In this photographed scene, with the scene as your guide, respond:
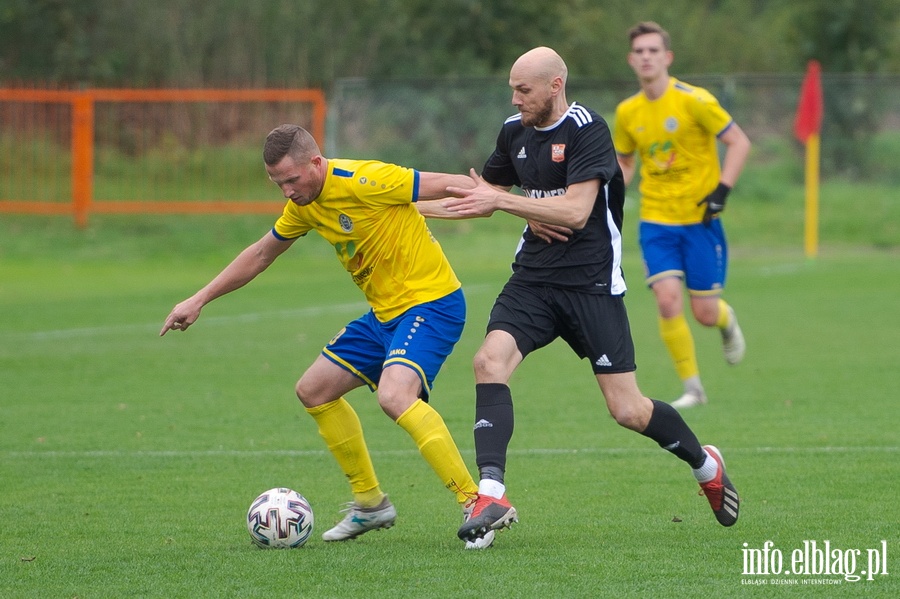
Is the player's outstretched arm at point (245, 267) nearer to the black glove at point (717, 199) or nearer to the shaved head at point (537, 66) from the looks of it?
the shaved head at point (537, 66)

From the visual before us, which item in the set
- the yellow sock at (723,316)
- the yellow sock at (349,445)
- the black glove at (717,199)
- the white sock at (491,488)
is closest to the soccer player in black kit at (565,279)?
the white sock at (491,488)

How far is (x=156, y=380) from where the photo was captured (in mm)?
10656

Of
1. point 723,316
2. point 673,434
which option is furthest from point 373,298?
point 723,316

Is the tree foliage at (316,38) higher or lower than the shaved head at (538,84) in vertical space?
lower

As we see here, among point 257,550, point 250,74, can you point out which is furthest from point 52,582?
point 250,74

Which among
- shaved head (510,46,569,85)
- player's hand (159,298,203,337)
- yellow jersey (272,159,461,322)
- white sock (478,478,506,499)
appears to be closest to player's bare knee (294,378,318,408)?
yellow jersey (272,159,461,322)

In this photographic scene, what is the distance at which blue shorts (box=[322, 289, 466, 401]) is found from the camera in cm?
563

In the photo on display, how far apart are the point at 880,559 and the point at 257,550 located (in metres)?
2.47

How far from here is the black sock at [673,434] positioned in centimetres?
576

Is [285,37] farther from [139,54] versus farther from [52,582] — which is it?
[52,582]

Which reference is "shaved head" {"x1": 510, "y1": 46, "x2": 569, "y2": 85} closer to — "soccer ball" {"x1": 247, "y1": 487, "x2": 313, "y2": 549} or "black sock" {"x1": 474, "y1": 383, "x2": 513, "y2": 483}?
"black sock" {"x1": 474, "y1": 383, "x2": 513, "y2": 483}

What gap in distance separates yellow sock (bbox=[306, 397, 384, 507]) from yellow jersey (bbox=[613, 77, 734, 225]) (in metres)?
4.28

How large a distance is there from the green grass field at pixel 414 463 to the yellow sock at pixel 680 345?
16.7 inches

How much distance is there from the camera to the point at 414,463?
24.8 feet
